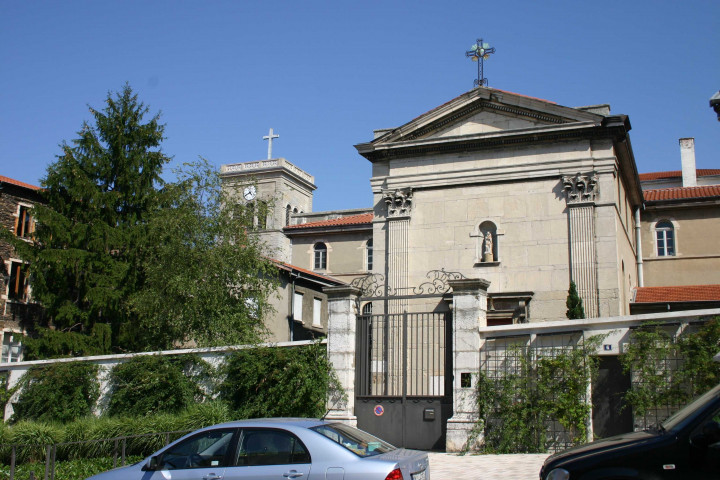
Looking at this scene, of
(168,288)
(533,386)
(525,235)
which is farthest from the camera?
(525,235)

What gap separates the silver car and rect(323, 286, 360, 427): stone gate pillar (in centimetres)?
649

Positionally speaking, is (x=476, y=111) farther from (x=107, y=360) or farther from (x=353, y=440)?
(x=353, y=440)

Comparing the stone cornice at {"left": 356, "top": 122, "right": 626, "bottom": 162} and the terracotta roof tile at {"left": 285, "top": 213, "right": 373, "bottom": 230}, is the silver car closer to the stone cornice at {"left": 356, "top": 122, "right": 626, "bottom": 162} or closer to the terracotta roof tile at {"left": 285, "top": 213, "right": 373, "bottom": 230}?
the stone cornice at {"left": 356, "top": 122, "right": 626, "bottom": 162}

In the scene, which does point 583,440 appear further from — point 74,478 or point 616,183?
point 616,183

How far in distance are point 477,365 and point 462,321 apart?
939 mm

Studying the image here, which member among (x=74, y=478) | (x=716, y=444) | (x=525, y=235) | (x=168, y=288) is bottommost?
(x=74, y=478)

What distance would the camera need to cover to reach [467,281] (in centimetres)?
1455

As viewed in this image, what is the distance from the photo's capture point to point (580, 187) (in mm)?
24812

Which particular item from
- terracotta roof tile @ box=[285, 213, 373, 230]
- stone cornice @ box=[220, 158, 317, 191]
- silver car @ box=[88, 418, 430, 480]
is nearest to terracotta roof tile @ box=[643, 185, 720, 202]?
terracotta roof tile @ box=[285, 213, 373, 230]

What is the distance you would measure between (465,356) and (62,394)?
1003 cm

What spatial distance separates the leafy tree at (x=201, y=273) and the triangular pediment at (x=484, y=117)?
6912 millimetres

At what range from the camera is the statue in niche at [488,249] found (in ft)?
84.3

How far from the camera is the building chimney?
4575 centimetres

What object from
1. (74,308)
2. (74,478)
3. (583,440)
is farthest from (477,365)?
(74,308)
